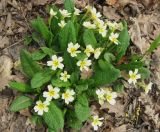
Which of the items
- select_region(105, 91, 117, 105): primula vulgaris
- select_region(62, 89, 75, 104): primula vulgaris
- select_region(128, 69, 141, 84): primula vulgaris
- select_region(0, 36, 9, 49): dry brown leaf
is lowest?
select_region(105, 91, 117, 105): primula vulgaris

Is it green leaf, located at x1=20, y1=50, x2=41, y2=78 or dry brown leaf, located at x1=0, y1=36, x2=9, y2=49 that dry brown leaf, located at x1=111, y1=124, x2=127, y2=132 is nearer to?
green leaf, located at x1=20, y1=50, x2=41, y2=78

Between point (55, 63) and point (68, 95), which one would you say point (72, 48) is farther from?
point (68, 95)

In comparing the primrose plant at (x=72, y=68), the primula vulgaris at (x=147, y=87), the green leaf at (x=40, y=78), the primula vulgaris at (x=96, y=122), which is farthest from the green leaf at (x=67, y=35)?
the primula vulgaris at (x=147, y=87)

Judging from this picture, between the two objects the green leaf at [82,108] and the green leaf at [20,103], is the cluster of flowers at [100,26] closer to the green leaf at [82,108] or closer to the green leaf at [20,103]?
the green leaf at [82,108]

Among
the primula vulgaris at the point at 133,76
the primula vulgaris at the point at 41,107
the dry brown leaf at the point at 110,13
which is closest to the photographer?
the primula vulgaris at the point at 41,107

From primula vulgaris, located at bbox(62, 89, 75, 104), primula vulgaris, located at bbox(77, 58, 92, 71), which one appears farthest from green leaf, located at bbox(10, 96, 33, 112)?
primula vulgaris, located at bbox(77, 58, 92, 71)

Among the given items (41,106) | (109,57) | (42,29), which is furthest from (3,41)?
(109,57)
